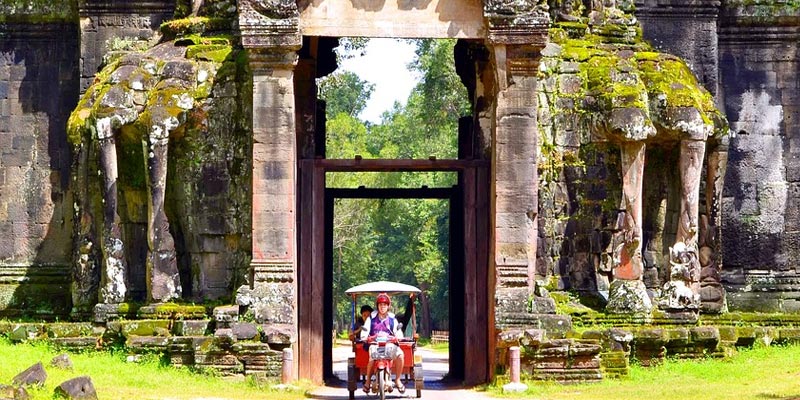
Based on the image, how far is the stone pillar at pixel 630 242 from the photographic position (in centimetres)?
2480

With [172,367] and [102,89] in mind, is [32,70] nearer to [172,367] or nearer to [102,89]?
[102,89]

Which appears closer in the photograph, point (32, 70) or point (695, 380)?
point (695, 380)

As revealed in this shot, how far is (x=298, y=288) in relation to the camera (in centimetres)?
2508

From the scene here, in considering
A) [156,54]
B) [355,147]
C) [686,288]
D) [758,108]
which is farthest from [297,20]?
[355,147]

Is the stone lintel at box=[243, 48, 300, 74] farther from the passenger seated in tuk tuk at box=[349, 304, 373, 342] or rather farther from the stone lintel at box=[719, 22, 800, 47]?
the stone lintel at box=[719, 22, 800, 47]

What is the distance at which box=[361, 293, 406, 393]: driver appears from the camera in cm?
2186

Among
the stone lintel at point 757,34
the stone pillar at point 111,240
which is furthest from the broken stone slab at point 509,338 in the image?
the stone lintel at point 757,34

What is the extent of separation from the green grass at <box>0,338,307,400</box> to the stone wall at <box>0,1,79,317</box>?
4.86 metres

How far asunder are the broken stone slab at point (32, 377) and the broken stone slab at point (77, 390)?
1.43 feet

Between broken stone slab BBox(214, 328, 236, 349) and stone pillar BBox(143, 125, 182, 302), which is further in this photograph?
stone pillar BBox(143, 125, 182, 302)

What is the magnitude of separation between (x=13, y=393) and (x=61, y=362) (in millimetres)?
3346

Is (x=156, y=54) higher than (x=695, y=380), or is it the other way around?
(x=156, y=54)

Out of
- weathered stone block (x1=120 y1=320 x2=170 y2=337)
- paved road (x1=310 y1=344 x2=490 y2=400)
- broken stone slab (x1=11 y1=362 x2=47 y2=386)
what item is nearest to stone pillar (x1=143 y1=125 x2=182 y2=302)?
weathered stone block (x1=120 y1=320 x2=170 y2=337)

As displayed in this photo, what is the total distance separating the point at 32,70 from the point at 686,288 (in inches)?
433
